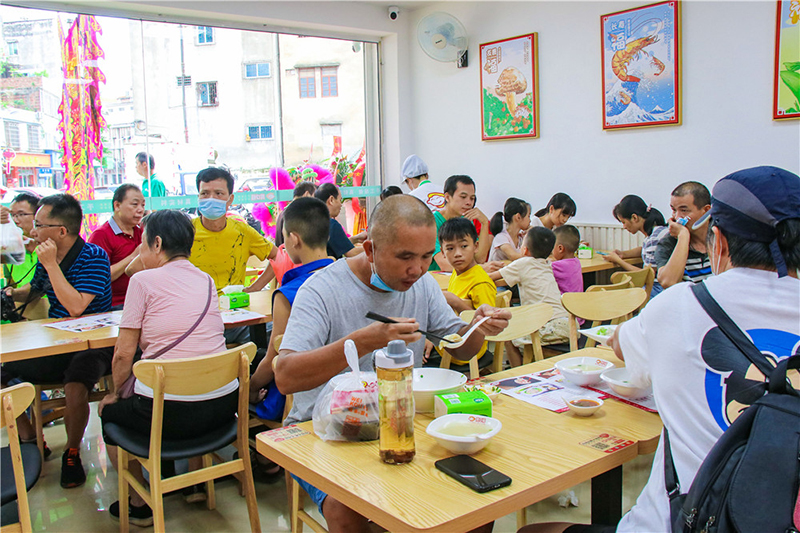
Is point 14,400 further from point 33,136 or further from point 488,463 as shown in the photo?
point 33,136

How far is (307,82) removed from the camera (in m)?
7.01

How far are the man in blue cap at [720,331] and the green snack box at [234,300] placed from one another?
2725 mm

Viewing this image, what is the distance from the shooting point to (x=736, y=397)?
45.7 inches

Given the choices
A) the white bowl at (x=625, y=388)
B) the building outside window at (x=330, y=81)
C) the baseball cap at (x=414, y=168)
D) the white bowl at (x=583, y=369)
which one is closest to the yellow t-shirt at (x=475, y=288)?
the white bowl at (x=583, y=369)

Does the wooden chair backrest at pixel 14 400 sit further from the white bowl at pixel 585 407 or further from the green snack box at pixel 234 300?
the green snack box at pixel 234 300

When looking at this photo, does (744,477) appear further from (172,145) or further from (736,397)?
(172,145)

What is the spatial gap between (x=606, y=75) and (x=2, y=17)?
16.9ft

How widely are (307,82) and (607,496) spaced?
6.17 meters

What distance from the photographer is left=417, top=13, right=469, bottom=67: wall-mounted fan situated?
6.48 m

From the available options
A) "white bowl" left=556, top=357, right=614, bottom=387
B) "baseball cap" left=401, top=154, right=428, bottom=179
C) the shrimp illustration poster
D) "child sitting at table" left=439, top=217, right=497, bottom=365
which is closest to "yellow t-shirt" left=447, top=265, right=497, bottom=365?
"child sitting at table" left=439, top=217, right=497, bottom=365

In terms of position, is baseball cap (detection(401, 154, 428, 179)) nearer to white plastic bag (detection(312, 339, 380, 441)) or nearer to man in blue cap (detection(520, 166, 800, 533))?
white plastic bag (detection(312, 339, 380, 441))

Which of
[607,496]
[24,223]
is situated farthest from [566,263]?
[24,223]

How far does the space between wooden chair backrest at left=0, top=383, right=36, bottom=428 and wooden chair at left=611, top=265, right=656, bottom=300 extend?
3433 millimetres

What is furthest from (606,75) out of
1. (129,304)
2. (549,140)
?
(129,304)
